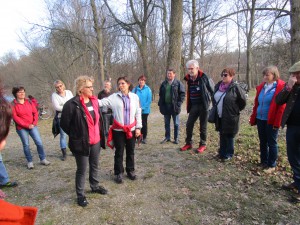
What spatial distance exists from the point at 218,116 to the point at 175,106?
1.43m

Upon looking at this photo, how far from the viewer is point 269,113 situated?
386 cm

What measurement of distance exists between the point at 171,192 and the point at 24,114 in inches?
138

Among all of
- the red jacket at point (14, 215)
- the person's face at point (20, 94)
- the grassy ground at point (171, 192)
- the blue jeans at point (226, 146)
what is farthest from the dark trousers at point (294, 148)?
the person's face at point (20, 94)

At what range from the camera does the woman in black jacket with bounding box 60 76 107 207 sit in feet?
10.3

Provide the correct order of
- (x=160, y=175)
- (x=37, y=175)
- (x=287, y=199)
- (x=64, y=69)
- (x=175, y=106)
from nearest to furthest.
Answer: (x=287, y=199), (x=160, y=175), (x=37, y=175), (x=175, y=106), (x=64, y=69)

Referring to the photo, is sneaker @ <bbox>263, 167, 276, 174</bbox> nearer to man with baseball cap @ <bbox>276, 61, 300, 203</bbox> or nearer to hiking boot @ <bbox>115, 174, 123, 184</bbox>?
man with baseball cap @ <bbox>276, 61, 300, 203</bbox>

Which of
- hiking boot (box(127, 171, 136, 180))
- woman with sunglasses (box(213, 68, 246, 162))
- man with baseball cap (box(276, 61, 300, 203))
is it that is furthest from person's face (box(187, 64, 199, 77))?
hiking boot (box(127, 171, 136, 180))

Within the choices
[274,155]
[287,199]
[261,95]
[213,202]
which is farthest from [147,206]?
[261,95]

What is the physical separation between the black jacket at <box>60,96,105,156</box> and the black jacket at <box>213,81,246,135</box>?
2.73 meters

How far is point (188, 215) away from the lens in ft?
10.3

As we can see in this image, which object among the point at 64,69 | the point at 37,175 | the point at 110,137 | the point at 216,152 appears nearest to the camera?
the point at 110,137

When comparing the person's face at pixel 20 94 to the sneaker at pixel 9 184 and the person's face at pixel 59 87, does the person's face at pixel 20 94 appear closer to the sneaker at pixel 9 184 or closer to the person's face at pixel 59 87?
the person's face at pixel 59 87

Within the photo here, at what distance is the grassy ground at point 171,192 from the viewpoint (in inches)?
122

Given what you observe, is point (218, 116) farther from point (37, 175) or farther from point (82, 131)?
point (37, 175)
